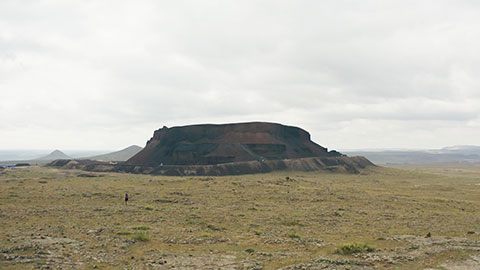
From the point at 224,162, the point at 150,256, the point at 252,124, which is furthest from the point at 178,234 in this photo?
the point at 252,124

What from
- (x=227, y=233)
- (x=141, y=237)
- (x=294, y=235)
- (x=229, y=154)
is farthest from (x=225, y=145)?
(x=141, y=237)

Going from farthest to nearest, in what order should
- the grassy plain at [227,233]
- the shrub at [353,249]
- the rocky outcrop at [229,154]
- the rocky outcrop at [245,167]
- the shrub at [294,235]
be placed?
the rocky outcrop at [229,154] < the rocky outcrop at [245,167] < the shrub at [294,235] < the shrub at [353,249] < the grassy plain at [227,233]

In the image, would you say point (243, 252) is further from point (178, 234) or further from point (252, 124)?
point (252, 124)

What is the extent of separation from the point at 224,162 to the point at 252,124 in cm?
3020

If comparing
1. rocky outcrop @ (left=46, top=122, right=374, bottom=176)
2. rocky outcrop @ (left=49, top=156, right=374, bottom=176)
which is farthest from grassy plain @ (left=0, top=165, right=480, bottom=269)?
rocky outcrop @ (left=46, top=122, right=374, bottom=176)

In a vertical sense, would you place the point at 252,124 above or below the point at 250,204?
above

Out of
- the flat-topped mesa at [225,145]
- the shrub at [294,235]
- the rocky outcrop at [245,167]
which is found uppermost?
the flat-topped mesa at [225,145]

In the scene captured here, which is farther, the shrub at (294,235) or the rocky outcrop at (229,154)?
the rocky outcrop at (229,154)

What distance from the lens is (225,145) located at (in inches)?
4643

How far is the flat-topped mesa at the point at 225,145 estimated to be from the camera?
11294 cm

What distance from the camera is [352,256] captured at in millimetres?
18188

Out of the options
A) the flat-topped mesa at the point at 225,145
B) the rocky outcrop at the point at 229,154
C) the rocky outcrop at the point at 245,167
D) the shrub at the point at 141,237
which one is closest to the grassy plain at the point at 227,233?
the shrub at the point at 141,237

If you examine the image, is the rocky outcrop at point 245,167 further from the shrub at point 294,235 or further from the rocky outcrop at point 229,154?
the shrub at point 294,235

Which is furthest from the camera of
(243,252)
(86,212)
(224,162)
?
(224,162)
